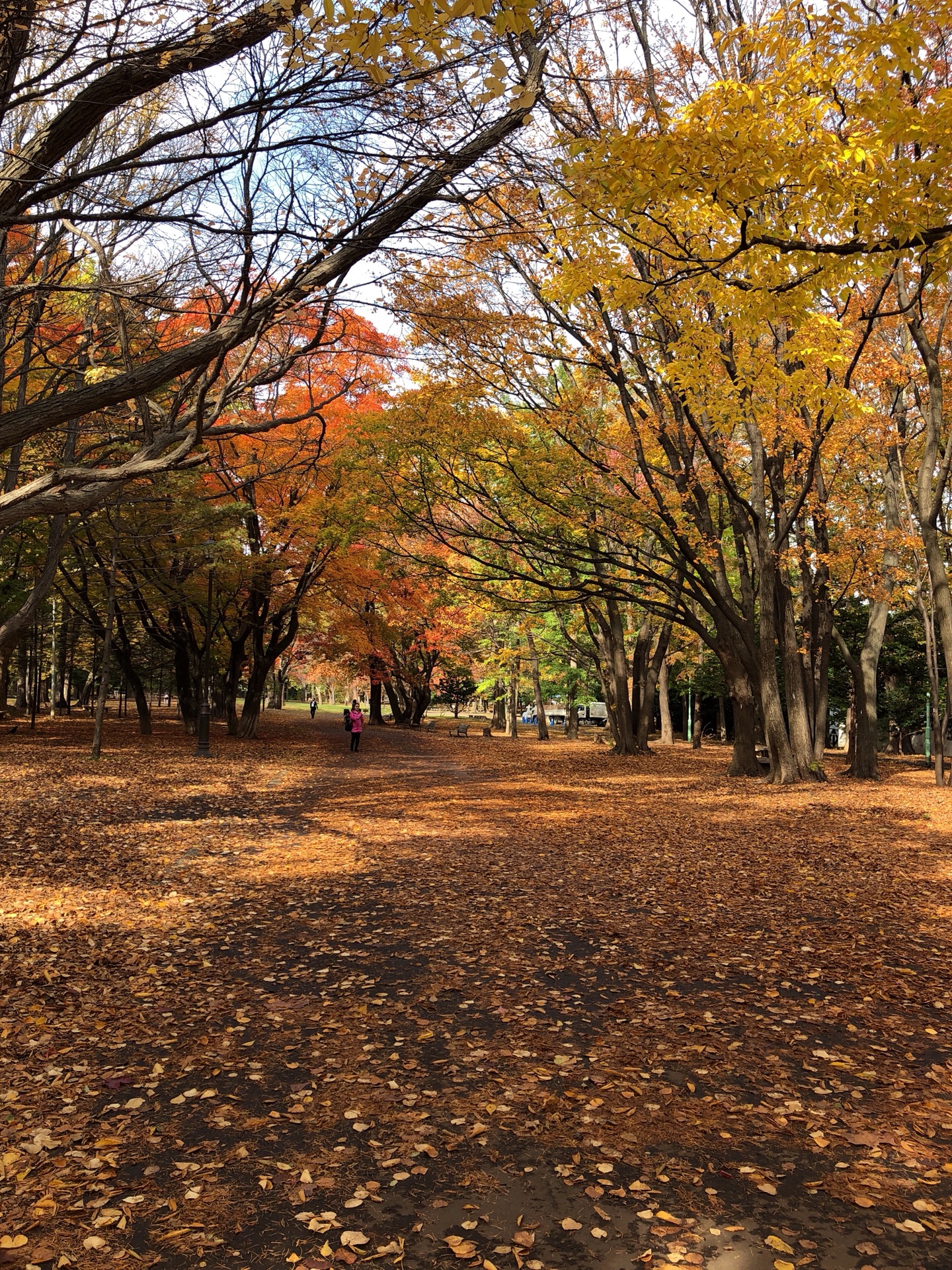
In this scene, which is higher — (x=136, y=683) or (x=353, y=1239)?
(x=136, y=683)

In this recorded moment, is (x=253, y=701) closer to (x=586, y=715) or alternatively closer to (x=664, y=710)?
(x=664, y=710)

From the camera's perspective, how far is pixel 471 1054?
404cm

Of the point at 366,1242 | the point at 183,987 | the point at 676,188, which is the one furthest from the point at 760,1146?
the point at 676,188

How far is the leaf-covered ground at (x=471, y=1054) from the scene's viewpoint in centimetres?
273

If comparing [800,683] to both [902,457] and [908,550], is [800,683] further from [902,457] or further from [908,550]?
[902,457]

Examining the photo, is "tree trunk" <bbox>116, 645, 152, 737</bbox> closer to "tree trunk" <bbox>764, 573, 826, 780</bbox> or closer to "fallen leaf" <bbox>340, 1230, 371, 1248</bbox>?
"tree trunk" <bbox>764, 573, 826, 780</bbox>

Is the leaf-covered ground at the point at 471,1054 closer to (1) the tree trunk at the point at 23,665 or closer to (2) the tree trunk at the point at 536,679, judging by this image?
(2) the tree trunk at the point at 536,679

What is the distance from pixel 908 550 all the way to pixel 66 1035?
1744 centimetres

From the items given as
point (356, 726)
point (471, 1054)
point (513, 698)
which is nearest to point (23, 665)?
point (356, 726)

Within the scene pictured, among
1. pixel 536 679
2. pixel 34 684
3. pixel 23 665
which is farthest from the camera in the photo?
pixel 536 679

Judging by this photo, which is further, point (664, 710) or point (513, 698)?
point (513, 698)

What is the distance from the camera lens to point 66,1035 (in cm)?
424

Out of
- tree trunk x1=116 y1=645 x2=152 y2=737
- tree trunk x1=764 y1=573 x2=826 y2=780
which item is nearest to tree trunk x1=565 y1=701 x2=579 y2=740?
tree trunk x1=116 y1=645 x2=152 y2=737

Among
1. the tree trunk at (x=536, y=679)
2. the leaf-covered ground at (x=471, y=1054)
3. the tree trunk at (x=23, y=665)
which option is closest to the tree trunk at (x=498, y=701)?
the tree trunk at (x=536, y=679)
